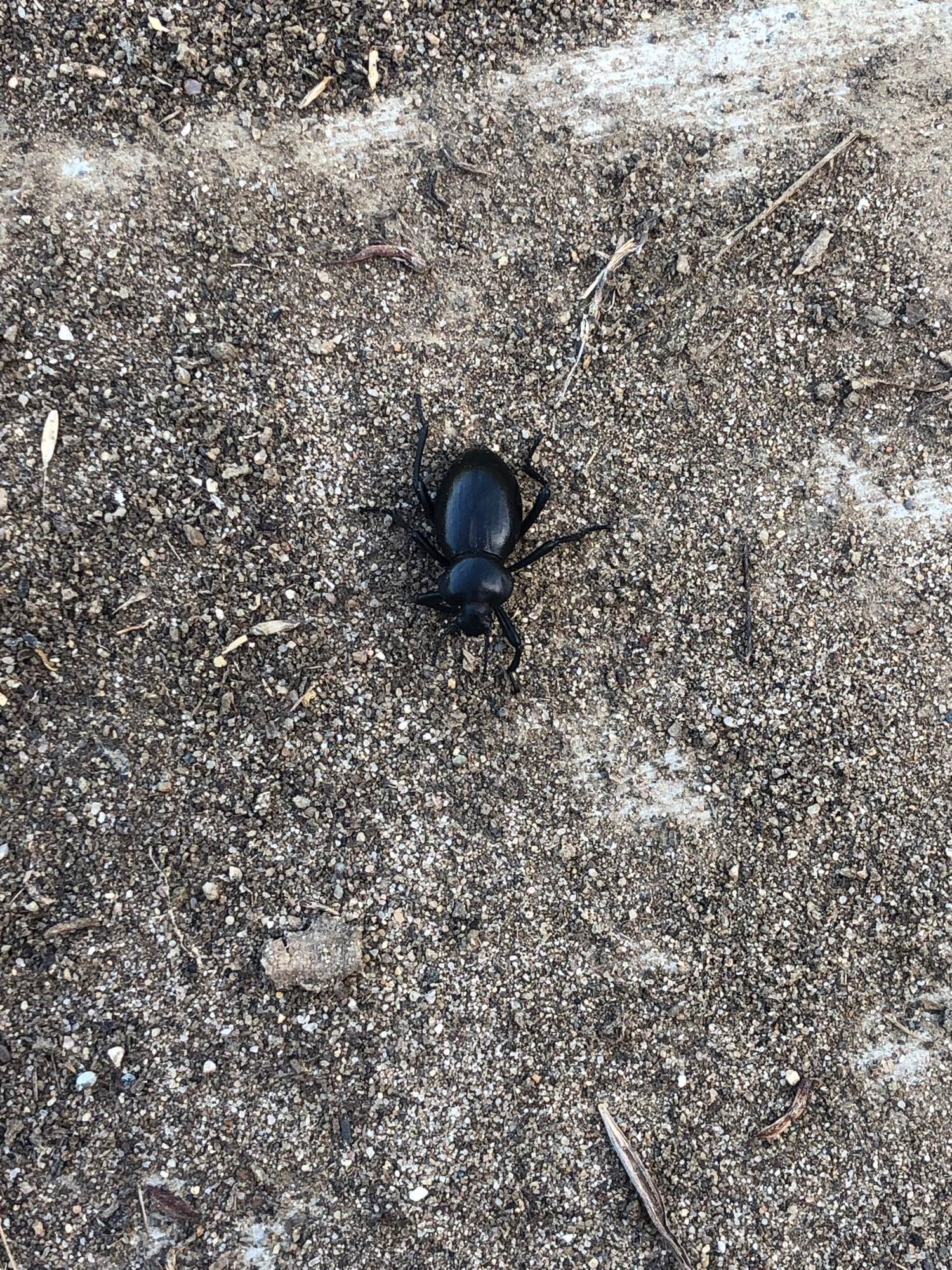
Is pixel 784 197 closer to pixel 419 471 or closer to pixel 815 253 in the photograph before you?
Result: pixel 815 253

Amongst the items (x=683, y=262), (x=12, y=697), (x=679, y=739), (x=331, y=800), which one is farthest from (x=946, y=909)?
(x=12, y=697)

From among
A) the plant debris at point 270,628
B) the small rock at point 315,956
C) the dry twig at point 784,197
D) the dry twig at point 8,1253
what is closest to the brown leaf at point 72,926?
the small rock at point 315,956

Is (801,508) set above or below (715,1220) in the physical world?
above

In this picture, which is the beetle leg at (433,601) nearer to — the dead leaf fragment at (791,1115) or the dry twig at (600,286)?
the dry twig at (600,286)

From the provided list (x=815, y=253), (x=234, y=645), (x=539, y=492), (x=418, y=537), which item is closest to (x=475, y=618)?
(x=418, y=537)

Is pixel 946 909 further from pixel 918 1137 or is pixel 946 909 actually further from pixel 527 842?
pixel 527 842

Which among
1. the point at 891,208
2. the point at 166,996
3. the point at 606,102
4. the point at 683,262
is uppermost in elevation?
the point at 606,102

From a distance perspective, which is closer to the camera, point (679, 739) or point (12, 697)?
point (12, 697)
